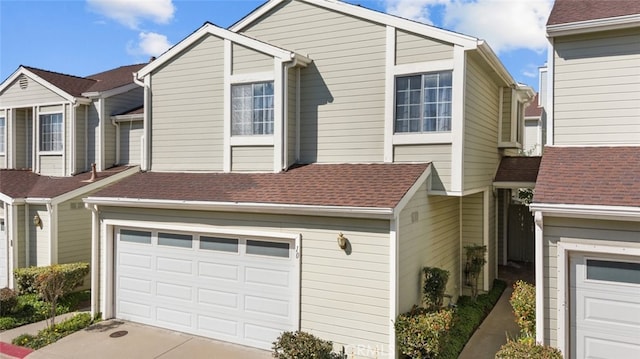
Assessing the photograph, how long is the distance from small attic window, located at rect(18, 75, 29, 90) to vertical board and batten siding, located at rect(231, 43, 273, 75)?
9.74 meters

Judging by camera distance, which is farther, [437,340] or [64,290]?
[64,290]

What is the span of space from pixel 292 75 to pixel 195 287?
18.1 feet

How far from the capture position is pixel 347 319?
7.62 meters

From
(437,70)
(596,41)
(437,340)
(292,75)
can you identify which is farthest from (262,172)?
(596,41)

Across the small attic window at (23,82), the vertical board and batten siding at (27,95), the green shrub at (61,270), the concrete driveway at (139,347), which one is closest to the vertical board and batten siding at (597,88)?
the concrete driveway at (139,347)

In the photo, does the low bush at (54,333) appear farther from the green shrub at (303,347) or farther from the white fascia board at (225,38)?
the white fascia board at (225,38)

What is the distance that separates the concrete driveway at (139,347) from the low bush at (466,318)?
3512mm

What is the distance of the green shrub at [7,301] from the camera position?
33.9 feet

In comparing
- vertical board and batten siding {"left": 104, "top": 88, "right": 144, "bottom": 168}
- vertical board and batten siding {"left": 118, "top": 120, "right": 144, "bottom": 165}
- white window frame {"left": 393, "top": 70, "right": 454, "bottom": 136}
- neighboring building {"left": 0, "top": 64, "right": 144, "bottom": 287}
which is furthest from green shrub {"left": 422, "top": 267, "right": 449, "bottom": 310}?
vertical board and batten siding {"left": 104, "top": 88, "right": 144, "bottom": 168}

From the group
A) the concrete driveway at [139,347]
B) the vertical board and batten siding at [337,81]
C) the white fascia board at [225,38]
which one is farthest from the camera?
the white fascia board at [225,38]

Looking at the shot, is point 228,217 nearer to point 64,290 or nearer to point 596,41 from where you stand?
point 64,290

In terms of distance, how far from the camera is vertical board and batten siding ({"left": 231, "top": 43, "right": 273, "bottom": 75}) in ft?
33.7

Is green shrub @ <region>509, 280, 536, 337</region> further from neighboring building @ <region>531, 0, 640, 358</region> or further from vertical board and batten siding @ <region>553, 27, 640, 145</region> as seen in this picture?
vertical board and batten siding @ <region>553, 27, 640, 145</region>

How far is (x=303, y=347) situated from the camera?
7.16 m
